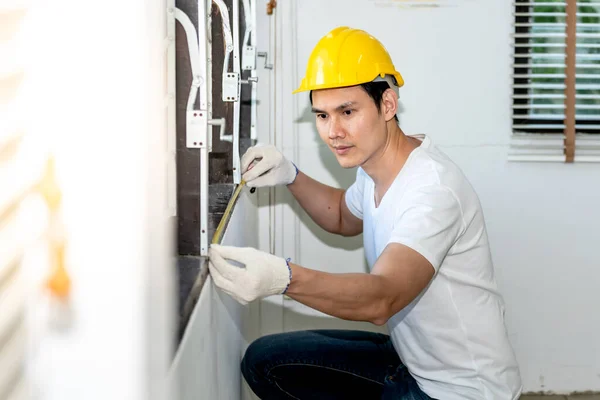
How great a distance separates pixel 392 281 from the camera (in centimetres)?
133

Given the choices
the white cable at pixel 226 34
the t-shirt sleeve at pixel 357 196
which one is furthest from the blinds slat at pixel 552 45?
the white cable at pixel 226 34

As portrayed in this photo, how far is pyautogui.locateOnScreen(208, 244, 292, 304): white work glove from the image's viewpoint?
124 cm

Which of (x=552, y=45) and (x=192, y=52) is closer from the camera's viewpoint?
(x=192, y=52)

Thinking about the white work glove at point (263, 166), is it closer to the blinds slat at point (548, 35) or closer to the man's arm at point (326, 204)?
the man's arm at point (326, 204)

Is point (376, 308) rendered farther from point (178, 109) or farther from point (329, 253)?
point (329, 253)

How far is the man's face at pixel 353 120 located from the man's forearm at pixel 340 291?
0.48 meters

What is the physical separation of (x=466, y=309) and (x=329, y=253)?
3.73 ft

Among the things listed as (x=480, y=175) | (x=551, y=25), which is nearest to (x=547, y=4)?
(x=551, y=25)

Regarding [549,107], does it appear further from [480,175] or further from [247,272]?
[247,272]

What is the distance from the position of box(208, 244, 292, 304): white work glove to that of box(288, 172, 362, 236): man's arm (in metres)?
0.91

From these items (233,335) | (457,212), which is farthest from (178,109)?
(233,335)

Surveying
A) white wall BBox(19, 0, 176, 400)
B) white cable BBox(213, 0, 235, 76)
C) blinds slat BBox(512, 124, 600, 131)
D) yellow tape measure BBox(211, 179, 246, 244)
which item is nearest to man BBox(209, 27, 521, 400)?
yellow tape measure BBox(211, 179, 246, 244)

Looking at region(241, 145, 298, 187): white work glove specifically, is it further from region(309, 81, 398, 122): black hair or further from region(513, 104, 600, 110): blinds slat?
region(513, 104, 600, 110): blinds slat

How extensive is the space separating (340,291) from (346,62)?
2.08 ft
